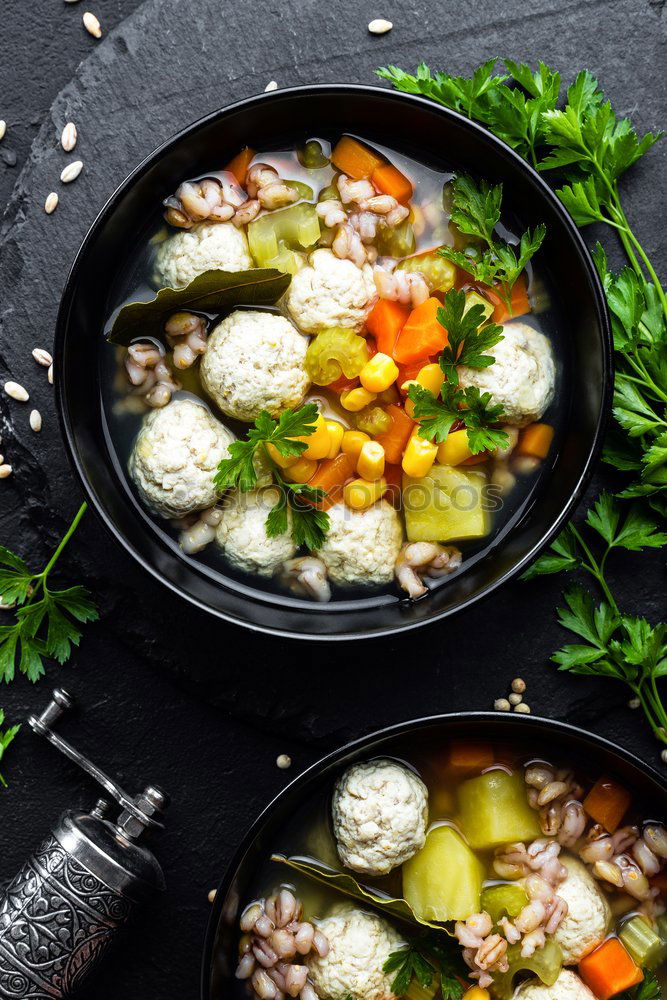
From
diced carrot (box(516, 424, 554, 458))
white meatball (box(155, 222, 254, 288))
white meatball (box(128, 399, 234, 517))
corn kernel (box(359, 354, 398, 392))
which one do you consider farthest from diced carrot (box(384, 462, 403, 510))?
white meatball (box(155, 222, 254, 288))

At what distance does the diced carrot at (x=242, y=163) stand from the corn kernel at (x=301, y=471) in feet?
2.78

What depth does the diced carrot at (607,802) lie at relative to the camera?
270cm

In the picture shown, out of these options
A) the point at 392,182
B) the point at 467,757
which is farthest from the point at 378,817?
the point at 392,182

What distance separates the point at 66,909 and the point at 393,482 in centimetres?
155

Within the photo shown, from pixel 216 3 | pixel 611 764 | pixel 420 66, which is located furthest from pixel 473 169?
pixel 611 764

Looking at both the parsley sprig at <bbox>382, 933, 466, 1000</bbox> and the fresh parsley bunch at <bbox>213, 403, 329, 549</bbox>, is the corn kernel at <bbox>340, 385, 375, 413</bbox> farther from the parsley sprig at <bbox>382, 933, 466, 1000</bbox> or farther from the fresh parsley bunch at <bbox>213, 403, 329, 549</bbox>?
the parsley sprig at <bbox>382, 933, 466, 1000</bbox>

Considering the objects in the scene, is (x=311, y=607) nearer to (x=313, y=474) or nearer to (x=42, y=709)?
(x=313, y=474)

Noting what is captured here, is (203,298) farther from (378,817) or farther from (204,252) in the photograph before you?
(378,817)

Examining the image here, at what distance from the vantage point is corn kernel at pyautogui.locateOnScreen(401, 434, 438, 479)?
2.51 meters

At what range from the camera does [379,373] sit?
2.52m

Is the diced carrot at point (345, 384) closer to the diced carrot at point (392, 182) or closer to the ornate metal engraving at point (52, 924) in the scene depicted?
the diced carrot at point (392, 182)

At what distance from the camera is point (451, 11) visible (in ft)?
9.21

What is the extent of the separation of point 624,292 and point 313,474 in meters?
1.06

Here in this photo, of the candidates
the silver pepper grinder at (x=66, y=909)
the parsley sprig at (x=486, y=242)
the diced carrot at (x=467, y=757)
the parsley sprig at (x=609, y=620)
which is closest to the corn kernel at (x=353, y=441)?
the parsley sprig at (x=486, y=242)
